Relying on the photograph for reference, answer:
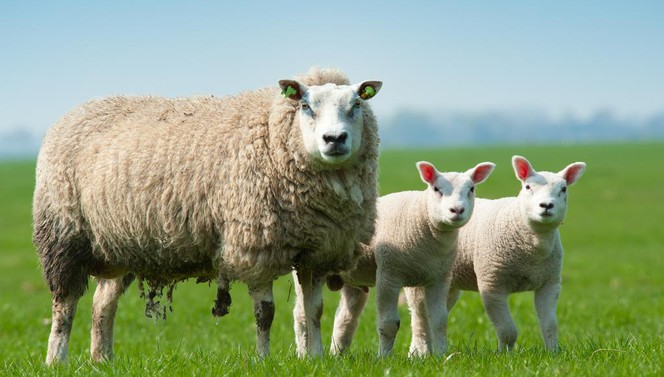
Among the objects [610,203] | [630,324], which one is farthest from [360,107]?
[610,203]

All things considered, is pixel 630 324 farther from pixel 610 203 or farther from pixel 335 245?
pixel 610 203

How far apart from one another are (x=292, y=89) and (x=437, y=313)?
83.5 inches

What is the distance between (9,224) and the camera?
39.7 metres

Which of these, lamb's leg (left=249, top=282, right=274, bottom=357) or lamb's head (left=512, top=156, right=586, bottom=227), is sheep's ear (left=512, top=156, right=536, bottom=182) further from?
lamb's leg (left=249, top=282, right=274, bottom=357)

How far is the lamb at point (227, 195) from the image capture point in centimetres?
637

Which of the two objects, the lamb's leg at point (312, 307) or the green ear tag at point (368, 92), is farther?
the green ear tag at point (368, 92)

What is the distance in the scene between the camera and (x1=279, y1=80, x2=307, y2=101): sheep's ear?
21.0 feet

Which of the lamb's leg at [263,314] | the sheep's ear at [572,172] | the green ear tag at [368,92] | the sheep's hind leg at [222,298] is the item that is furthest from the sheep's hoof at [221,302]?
the sheep's ear at [572,172]

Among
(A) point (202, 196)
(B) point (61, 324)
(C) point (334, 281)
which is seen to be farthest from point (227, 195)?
(B) point (61, 324)

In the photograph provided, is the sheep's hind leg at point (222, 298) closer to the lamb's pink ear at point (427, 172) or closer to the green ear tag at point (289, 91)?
the green ear tag at point (289, 91)

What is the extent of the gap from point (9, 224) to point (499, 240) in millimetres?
36287

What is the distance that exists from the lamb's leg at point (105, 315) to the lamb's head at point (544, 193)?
3.73m

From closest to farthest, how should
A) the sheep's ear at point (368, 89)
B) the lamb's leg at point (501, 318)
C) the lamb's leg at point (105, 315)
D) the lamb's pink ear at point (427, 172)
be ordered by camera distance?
the sheep's ear at point (368, 89), the lamb's pink ear at point (427, 172), the lamb's leg at point (501, 318), the lamb's leg at point (105, 315)

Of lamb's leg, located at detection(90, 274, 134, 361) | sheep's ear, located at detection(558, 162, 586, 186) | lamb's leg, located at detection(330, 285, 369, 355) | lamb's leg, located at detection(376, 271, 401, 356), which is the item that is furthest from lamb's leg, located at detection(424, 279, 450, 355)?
lamb's leg, located at detection(90, 274, 134, 361)
